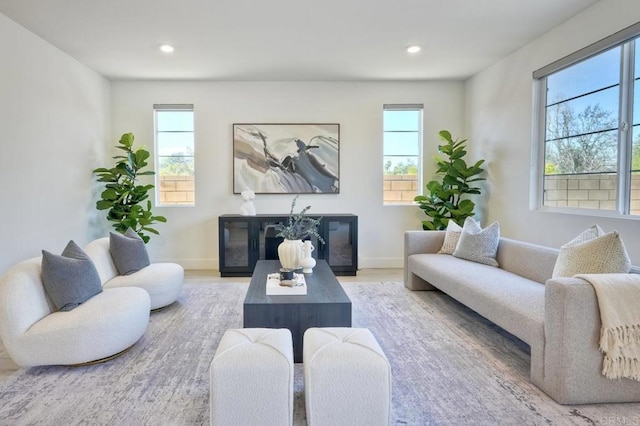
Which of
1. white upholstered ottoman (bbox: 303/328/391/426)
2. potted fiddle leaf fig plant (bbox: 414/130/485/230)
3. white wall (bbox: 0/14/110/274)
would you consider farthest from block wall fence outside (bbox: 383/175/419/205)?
white upholstered ottoman (bbox: 303/328/391/426)

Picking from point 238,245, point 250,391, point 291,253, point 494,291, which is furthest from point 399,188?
point 250,391

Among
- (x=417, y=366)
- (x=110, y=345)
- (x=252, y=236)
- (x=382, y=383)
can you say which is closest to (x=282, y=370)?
(x=382, y=383)

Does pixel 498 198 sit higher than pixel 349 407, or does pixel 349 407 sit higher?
pixel 498 198

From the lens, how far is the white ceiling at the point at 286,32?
3.37m

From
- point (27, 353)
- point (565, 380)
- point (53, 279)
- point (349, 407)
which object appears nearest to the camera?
point (349, 407)

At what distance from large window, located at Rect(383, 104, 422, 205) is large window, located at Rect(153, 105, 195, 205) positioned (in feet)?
9.43

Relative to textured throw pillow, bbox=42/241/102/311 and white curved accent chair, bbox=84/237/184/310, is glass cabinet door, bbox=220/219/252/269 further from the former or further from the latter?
textured throw pillow, bbox=42/241/102/311

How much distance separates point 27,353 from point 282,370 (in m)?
1.75

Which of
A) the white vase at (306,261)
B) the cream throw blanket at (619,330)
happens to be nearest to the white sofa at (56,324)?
the white vase at (306,261)

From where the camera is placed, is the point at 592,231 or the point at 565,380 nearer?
the point at 565,380

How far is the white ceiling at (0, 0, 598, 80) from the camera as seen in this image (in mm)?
3373

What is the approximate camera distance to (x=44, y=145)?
4109 millimetres

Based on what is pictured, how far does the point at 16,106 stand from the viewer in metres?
3.69

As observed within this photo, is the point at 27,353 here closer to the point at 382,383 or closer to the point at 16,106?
the point at 382,383
